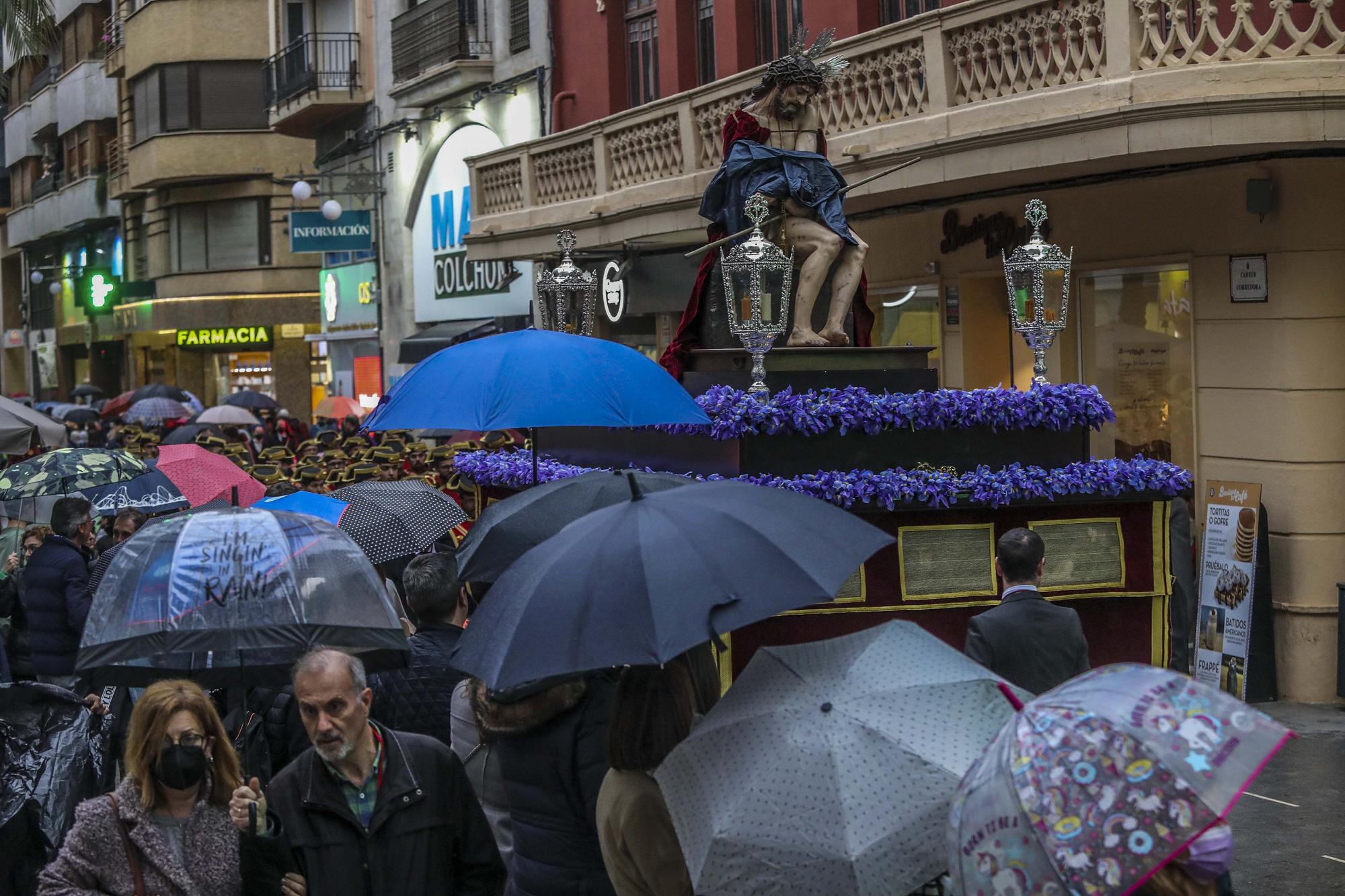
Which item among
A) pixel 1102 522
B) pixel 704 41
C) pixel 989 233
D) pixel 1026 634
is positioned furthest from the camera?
pixel 704 41

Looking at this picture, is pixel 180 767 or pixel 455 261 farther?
pixel 455 261

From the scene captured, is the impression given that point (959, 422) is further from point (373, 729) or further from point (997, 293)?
point (997, 293)

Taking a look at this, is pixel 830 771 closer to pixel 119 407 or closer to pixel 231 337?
pixel 119 407

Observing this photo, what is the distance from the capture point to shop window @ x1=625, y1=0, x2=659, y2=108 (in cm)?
2178

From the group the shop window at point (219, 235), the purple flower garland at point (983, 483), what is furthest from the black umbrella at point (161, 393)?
the purple flower garland at point (983, 483)

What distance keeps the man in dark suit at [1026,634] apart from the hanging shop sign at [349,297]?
2619 centimetres

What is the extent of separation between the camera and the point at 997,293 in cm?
1600

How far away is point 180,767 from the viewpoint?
4441mm

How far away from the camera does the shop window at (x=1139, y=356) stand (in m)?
13.4

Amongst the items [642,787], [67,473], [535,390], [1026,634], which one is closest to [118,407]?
[67,473]

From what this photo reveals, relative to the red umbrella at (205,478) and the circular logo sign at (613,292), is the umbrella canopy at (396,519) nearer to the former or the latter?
the red umbrella at (205,478)

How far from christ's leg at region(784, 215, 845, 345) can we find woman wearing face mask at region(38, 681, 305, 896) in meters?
5.57

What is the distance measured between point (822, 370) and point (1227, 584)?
14.5 feet

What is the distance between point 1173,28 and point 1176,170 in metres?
1.50
